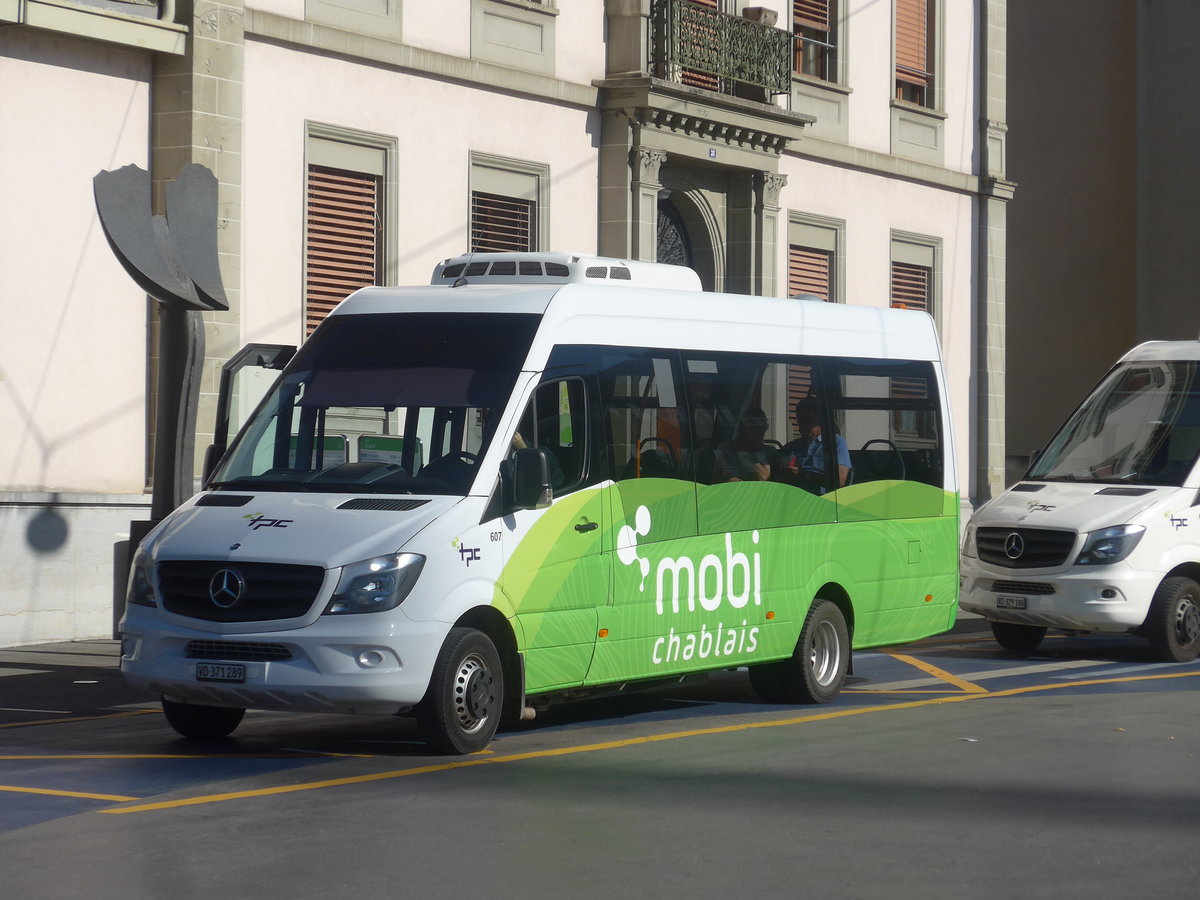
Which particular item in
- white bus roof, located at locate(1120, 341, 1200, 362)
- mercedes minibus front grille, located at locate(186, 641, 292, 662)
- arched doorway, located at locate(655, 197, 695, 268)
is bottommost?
mercedes minibus front grille, located at locate(186, 641, 292, 662)

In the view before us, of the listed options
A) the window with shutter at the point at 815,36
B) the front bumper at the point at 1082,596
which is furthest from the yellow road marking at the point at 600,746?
the window with shutter at the point at 815,36

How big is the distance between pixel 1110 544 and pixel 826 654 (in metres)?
3.76

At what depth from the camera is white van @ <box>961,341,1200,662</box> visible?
1565cm

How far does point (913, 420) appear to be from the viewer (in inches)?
544

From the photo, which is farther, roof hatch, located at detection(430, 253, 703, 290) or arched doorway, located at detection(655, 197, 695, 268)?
arched doorway, located at detection(655, 197, 695, 268)

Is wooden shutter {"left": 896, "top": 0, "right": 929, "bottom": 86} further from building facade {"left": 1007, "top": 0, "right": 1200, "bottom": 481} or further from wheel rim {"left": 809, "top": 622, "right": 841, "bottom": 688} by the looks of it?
wheel rim {"left": 809, "top": 622, "right": 841, "bottom": 688}

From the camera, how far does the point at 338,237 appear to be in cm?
2022

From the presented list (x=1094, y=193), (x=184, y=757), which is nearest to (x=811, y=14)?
(x=1094, y=193)

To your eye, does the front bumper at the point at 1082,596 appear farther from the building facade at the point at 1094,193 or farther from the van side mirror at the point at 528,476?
the building facade at the point at 1094,193

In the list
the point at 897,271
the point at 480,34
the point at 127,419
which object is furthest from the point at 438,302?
the point at 897,271

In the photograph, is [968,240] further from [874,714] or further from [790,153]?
[874,714]

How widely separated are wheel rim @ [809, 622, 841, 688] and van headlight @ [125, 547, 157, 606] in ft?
15.1

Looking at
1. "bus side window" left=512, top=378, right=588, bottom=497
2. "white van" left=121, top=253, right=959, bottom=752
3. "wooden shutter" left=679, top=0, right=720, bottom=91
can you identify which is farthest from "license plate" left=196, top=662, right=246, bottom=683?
"wooden shutter" left=679, top=0, right=720, bottom=91

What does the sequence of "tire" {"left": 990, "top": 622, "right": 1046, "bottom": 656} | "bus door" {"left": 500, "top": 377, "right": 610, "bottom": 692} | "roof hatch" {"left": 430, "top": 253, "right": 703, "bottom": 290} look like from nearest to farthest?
"bus door" {"left": 500, "top": 377, "right": 610, "bottom": 692}
"roof hatch" {"left": 430, "top": 253, "right": 703, "bottom": 290}
"tire" {"left": 990, "top": 622, "right": 1046, "bottom": 656}
